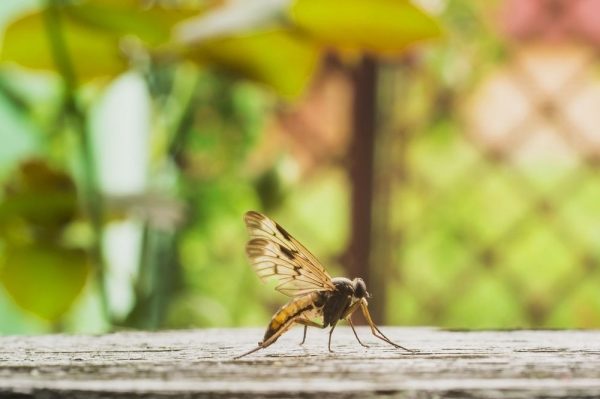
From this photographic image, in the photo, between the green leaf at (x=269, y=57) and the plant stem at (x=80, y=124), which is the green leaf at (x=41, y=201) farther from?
the green leaf at (x=269, y=57)

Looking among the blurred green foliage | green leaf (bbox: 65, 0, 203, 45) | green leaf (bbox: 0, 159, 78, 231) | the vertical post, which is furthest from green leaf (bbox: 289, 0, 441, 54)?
the vertical post

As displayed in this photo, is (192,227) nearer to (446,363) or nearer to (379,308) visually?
(379,308)

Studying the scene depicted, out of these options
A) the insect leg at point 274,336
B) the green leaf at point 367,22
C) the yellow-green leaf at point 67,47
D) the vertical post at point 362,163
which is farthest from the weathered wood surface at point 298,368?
the vertical post at point 362,163

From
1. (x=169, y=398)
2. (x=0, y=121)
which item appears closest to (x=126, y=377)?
(x=169, y=398)

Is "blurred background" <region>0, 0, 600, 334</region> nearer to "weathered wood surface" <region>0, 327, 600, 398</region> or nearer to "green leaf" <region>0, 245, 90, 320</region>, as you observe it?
"green leaf" <region>0, 245, 90, 320</region>

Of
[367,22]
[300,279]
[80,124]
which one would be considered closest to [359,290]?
[300,279]

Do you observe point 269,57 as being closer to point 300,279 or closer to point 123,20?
point 123,20
